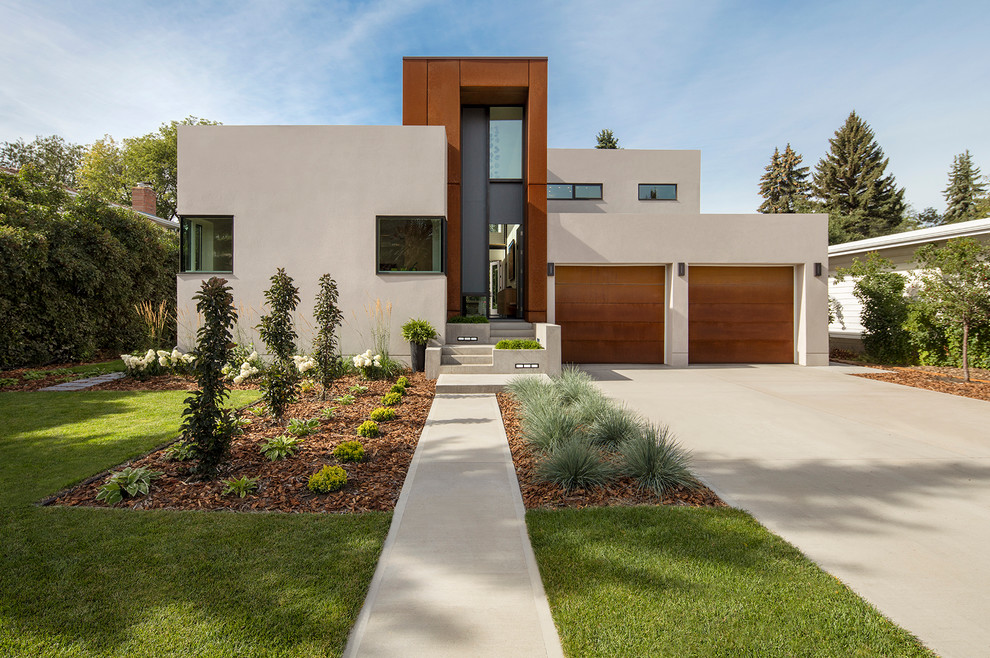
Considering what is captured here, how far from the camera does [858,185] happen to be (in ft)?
116

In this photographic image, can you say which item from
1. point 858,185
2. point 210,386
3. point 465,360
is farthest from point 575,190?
point 858,185

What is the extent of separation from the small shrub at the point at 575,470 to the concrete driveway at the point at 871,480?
3.22 ft

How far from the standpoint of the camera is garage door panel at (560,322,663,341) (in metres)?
12.1

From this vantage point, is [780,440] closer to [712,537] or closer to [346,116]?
[712,537]

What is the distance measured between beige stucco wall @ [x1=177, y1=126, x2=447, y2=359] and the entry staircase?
0.81 meters

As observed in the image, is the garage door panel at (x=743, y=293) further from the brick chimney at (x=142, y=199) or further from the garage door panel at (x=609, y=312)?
the brick chimney at (x=142, y=199)

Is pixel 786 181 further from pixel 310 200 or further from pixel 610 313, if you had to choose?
pixel 310 200

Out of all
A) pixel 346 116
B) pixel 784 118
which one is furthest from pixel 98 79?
pixel 784 118

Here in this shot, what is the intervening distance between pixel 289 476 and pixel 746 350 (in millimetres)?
11928

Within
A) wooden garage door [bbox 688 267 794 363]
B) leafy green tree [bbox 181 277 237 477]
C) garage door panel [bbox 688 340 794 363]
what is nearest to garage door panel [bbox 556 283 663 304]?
wooden garage door [bbox 688 267 794 363]

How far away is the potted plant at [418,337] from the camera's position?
955cm

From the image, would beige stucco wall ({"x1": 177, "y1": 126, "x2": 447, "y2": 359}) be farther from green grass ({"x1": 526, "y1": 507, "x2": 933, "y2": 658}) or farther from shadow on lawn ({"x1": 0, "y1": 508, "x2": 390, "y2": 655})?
green grass ({"x1": 526, "y1": 507, "x2": 933, "y2": 658})

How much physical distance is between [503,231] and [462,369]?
16.3 ft

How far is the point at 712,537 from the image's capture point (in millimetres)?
2809
